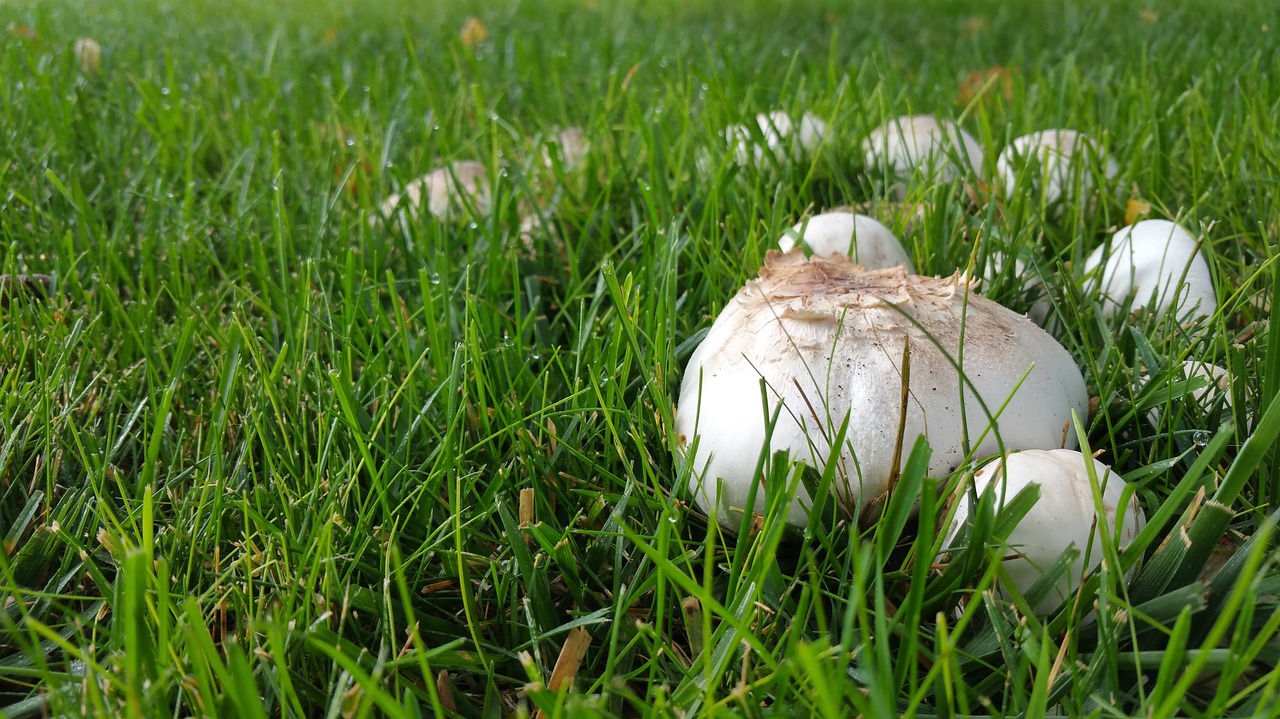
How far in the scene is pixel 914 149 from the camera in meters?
2.06

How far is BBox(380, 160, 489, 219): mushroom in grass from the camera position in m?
1.99

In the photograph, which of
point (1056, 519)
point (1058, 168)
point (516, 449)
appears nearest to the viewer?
point (1056, 519)

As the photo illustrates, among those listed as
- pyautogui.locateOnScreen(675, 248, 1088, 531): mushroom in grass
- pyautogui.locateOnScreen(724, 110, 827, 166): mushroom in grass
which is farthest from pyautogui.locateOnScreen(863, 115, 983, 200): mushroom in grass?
pyautogui.locateOnScreen(675, 248, 1088, 531): mushroom in grass

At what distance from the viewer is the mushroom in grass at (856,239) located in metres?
1.60

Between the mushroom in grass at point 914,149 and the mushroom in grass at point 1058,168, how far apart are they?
9 cm

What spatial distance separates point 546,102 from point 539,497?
6.69 feet

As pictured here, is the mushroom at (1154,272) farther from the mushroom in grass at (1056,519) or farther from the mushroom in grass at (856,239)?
the mushroom in grass at (1056,519)

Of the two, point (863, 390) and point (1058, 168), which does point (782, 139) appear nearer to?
point (1058, 168)

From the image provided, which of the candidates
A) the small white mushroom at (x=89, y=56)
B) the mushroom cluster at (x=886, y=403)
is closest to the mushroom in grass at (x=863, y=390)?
the mushroom cluster at (x=886, y=403)

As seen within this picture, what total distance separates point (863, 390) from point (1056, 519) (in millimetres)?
250

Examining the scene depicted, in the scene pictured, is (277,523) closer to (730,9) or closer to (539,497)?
(539,497)

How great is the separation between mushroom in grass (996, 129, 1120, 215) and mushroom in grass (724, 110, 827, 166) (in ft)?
1.36

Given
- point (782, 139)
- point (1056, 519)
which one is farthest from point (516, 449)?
point (782, 139)

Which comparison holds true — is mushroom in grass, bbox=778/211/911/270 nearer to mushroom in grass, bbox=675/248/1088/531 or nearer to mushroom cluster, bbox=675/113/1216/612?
mushroom cluster, bbox=675/113/1216/612
